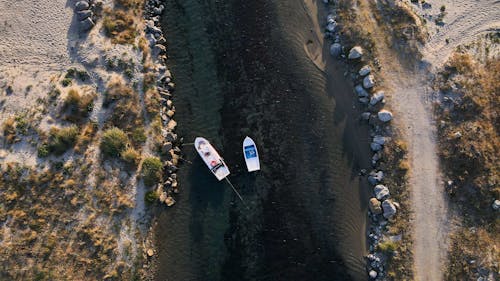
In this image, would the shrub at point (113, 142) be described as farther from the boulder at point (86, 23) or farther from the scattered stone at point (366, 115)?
the scattered stone at point (366, 115)

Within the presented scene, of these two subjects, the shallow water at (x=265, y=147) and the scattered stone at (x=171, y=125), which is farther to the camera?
the scattered stone at (x=171, y=125)

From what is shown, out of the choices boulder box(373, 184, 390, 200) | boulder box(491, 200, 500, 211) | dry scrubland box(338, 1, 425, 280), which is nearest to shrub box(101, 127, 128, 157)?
dry scrubland box(338, 1, 425, 280)

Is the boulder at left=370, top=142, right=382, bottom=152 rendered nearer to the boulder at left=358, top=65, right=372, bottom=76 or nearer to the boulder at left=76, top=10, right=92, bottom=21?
the boulder at left=358, top=65, right=372, bottom=76

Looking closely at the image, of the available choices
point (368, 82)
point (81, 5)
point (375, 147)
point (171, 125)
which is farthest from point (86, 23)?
point (375, 147)

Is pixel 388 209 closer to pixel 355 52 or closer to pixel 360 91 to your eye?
pixel 360 91

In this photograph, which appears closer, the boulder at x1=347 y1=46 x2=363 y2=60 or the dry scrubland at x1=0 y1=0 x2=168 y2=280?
the dry scrubland at x1=0 y1=0 x2=168 y2=280

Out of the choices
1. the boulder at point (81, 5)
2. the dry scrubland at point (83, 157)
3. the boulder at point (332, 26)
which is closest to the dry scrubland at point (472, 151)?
the boulder at point (332, 26)
